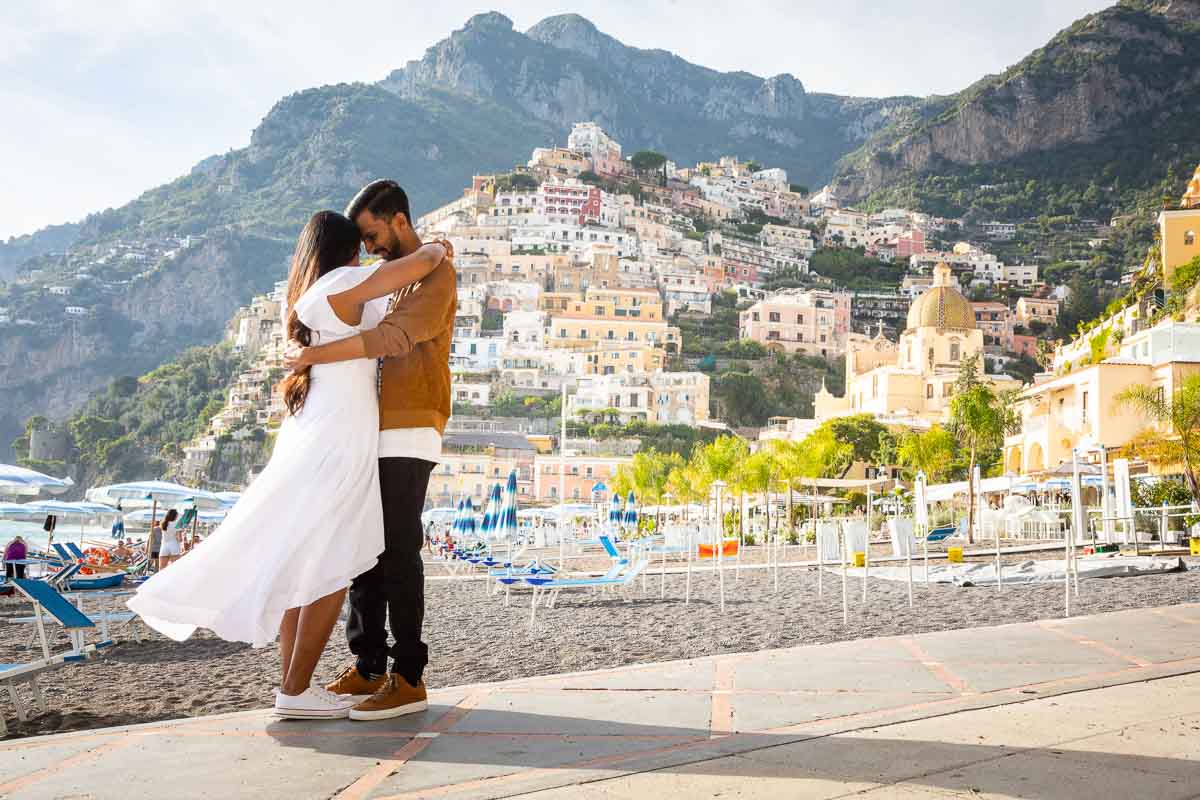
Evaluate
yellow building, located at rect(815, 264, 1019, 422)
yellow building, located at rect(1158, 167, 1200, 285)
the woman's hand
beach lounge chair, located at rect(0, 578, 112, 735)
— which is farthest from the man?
yellow building, located at rect(815, 264, 1019, 422)

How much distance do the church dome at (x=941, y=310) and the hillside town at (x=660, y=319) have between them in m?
0.15

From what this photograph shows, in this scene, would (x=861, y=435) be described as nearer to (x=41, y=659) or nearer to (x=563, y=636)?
(x=563, y=636)

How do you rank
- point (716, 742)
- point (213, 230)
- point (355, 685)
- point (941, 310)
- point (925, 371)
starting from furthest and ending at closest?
point (213, 230)
point (941, 310)
point (925, 371)
point (355, 685)
point (716, 742)

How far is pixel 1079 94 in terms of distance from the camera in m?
136

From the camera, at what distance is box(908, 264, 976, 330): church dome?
7544 cm

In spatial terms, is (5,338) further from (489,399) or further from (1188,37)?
(1188,37)

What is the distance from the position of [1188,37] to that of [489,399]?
10981 centimetres

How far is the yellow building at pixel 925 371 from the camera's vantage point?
71562 millimetres

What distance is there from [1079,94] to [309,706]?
151 metres

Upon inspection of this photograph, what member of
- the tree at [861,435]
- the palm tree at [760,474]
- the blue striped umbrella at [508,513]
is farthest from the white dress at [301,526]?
the tree at [861,435]

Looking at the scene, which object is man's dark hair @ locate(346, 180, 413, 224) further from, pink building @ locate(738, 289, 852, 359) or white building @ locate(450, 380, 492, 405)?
pink building @ locate(738, 289, 852, 359)

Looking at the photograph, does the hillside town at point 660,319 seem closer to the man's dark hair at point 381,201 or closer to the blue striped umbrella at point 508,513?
the blue striped umbrella at point 508,513

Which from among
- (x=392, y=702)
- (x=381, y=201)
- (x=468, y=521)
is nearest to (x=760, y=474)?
(x=468, y=521)

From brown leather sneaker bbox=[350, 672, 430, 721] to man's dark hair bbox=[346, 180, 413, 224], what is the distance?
4.57 feet
